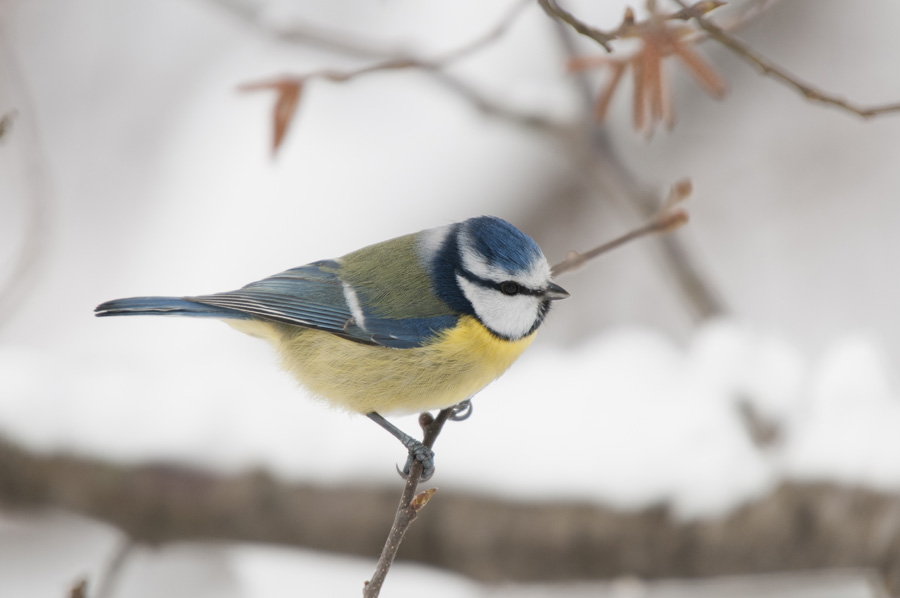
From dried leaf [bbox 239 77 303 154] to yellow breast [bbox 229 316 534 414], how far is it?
567 millimetres

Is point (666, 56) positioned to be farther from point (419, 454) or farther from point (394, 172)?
point (394, 172)

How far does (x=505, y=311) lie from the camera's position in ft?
6.56

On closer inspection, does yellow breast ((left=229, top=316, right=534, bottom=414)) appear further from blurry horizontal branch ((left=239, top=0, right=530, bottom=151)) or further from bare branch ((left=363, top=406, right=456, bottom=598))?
blurry horizontal branch ((left=239, top=0, right=530, bottom=151))

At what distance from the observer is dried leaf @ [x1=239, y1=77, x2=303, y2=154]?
1787 mm

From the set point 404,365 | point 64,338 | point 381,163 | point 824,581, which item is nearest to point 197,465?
point 404,365

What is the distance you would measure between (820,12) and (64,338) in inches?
204

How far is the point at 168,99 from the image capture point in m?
5.69

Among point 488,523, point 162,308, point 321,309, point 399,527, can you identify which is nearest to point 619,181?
point 488,523

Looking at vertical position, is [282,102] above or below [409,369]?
above

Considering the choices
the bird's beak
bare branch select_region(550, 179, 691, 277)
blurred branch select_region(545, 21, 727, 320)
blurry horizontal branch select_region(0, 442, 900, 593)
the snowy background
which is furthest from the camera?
the snowy background

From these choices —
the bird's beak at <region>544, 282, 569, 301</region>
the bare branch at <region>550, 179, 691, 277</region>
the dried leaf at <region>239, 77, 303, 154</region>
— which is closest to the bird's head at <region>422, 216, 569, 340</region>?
the bird's beak at <region>544, 282, 569, 301</region>

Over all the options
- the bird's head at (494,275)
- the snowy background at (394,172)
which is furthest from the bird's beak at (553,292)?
the snowy background at (394,172)

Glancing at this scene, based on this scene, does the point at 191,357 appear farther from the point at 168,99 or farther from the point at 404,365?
the point at 404,365

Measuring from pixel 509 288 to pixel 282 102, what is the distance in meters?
0.68
